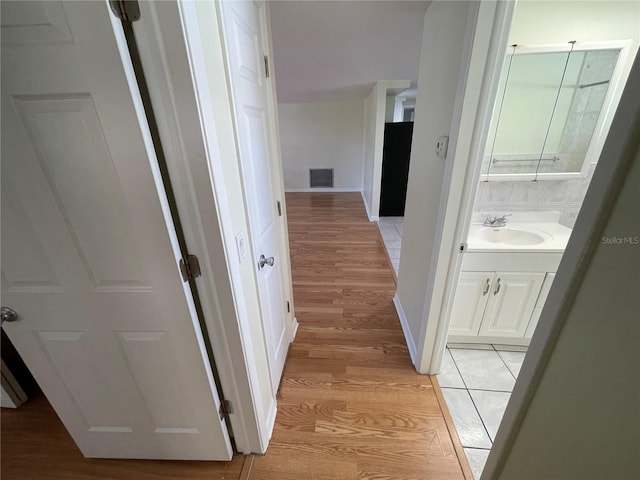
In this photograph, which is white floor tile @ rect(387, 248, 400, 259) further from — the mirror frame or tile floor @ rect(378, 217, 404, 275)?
the mirror frame

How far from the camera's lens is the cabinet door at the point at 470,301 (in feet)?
5.20

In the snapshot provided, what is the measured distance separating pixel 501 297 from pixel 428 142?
1.11 metres

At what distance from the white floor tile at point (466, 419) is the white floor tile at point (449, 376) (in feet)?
0.12

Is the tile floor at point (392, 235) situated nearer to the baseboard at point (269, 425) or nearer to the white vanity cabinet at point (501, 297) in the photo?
the white vanity cabinet at point (501, 297)

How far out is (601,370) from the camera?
0.48 m

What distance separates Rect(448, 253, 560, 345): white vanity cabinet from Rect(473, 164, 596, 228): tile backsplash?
0.45m

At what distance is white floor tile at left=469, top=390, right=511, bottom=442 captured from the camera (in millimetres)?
1356

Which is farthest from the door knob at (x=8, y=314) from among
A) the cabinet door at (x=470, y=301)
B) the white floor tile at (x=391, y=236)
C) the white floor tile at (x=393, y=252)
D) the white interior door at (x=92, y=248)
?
the white floor tile at (x=391, y=236)

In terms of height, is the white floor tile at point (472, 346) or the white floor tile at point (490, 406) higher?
the white floor tile at point (472, 346)

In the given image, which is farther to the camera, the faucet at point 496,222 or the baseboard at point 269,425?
the faucet at point 496,222

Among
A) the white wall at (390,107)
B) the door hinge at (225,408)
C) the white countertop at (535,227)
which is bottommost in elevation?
the door hinge at (225,408)

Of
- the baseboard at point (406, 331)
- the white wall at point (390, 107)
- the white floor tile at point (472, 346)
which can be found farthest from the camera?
the white wall at point (390, 107)

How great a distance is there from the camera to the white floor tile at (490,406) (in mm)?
1356

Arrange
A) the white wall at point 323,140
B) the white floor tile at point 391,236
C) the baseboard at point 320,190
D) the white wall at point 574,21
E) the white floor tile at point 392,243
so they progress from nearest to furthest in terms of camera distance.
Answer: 1. the white wall at point 574,21
2. the white floor tile at point 392,243
3. the white floor tile at point 391,236
4. the white wall at point 323,140
5. the baseboard at point 320,190
